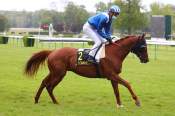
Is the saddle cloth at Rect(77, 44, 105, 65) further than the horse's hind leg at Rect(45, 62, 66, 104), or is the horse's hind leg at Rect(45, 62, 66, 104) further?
the horse's hind leg at Rect(45, 62, 66, 104)

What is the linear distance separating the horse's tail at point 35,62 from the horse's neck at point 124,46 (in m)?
1.85

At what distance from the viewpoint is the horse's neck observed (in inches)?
454

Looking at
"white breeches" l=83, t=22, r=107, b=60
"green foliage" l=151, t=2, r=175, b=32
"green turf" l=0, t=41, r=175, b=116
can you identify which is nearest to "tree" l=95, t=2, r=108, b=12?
"green foliage" l=151, t=2, r=175, b=32

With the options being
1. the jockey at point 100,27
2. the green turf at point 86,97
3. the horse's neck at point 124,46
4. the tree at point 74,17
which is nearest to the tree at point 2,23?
the tree at point 74,17

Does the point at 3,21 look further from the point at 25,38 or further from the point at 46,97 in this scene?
the point at 46,97

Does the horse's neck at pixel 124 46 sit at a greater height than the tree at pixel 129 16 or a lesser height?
lesser

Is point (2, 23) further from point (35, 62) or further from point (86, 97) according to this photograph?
point (35, 62)

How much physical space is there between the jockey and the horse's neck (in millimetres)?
277

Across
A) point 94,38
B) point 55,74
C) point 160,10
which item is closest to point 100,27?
point 94,38

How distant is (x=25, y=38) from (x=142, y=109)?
116ft

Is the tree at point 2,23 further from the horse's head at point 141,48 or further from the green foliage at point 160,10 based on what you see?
the horse's head at point 141,48

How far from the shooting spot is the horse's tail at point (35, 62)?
12297 mm

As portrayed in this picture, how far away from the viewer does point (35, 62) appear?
40.6 ft

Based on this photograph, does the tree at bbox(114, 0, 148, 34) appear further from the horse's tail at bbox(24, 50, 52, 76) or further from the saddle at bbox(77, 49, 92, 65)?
the saddle at bbox(77, 49, 92, 65)
